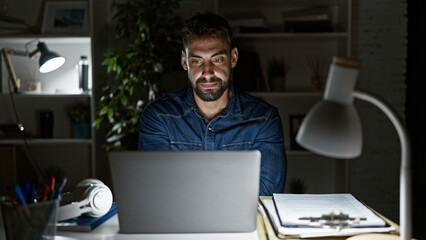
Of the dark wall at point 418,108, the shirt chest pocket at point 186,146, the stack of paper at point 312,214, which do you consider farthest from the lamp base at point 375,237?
the dark wall at point 418,108

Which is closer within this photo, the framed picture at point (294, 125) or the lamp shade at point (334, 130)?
the lamp shade at point (334, 130)

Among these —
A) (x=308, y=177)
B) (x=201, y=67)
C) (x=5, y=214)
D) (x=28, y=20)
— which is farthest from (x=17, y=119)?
(x=5, y=214)

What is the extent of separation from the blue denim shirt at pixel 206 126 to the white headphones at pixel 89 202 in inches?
29.3

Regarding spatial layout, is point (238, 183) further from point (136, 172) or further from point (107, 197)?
point (107, 197)

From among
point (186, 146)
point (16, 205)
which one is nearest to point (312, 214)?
point (16, 205)

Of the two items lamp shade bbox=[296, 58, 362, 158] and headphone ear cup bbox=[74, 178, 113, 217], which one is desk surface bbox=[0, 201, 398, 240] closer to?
headphone ear cup bbox=[74, 178, 113, 217]

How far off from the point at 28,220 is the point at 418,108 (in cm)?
296

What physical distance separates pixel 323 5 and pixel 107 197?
282 centimetres

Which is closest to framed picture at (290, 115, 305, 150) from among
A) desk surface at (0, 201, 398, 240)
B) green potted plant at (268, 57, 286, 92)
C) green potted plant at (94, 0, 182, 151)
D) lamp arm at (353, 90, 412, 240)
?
green potted plant at (268, 57, 286, 92)

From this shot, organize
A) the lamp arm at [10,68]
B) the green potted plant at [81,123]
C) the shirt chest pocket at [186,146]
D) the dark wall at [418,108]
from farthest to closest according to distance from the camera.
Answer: the green potted plant at [81,123] < the lamp arm at [10,68] < the dark wall at [418,108] < the shirt chest pocket at [186,146]

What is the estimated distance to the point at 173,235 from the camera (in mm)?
1135

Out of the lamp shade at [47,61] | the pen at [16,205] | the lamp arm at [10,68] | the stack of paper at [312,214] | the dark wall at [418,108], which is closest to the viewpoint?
the pen at [16,205]

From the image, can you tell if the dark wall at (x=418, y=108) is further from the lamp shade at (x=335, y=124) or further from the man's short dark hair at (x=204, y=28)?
the lamp shade at (x=335, y=124)

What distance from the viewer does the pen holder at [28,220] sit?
985 millimetres
